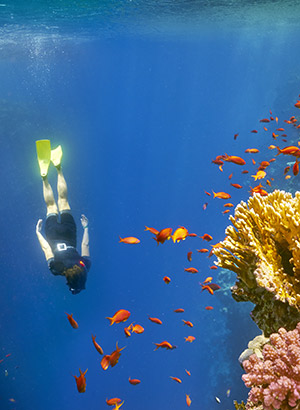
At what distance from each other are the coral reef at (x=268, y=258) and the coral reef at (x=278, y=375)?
361 mm

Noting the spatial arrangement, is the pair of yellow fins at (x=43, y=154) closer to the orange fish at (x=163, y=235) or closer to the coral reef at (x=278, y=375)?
the orange fish at (x=163, y=235)

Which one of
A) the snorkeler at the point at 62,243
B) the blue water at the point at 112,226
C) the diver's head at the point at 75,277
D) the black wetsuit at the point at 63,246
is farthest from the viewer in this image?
the blue water at the point at 112,226

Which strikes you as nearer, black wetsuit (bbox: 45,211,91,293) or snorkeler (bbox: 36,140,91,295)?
snorkeler (bbox: 36,140,91,295)

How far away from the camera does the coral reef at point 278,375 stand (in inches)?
91.8

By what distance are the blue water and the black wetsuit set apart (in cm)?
1273

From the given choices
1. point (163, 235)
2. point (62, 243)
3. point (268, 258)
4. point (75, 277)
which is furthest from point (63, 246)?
point (268, 258)

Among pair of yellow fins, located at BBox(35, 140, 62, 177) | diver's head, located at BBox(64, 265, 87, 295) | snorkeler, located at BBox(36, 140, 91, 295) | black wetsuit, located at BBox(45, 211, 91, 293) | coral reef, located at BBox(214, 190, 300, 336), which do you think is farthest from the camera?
pair of yellow fins, located at BBox(35, 140, 62, 177)

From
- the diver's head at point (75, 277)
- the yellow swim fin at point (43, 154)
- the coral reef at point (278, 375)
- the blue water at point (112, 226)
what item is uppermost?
the blue water at point (112, 226)

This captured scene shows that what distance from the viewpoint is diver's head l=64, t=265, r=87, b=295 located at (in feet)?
22.7

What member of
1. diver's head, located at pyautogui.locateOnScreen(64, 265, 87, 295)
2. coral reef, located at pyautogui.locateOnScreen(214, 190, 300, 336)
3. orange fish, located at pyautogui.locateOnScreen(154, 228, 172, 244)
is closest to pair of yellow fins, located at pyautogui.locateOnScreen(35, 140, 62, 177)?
diver's head, located at pyautogui.locateOnScreen(64, 265, 87, 295)

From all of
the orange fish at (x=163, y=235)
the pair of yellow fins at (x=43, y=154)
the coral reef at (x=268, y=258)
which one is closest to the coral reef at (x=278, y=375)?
the coral reef at (x=268, y=258)

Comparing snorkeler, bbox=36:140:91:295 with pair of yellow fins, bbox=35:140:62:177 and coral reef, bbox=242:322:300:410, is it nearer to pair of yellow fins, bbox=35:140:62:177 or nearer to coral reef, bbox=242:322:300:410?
pair of yellow fins, bbox=35:140:62:177

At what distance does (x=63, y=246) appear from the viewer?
7875mm

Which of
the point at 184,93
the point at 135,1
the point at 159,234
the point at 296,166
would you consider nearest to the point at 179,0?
the point at 135,1
